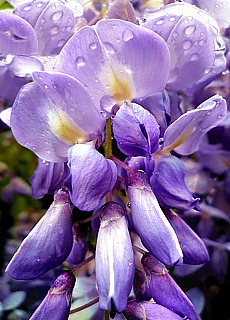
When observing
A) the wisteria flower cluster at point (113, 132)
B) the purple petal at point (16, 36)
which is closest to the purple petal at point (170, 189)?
the wisteria flower cluster at point (113, 132)

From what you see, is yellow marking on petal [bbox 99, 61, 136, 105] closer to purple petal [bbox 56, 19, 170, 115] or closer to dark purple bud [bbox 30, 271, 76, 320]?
purple petal [bbox 56, 19, 170, 115]

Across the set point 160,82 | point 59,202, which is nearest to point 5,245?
point 59,202

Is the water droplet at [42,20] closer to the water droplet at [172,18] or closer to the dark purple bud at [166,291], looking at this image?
the water droplet at [172,18]

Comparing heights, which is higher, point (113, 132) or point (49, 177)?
point (113, 132)

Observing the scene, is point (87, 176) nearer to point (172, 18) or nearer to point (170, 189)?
point (170, 189)

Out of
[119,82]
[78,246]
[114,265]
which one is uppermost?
[119,82]

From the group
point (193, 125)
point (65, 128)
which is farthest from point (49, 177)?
point (193, 125)

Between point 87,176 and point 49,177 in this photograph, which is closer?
point 87,176
